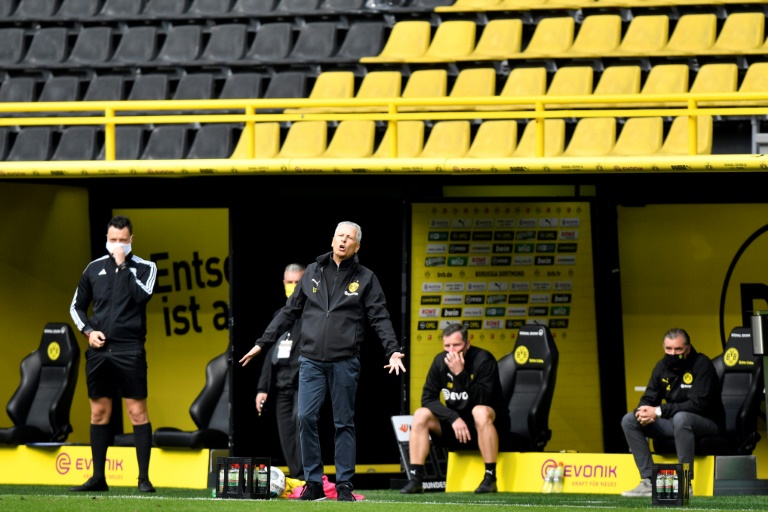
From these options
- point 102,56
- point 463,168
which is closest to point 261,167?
point 463,168

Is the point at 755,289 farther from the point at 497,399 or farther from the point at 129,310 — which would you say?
the point at 129,310

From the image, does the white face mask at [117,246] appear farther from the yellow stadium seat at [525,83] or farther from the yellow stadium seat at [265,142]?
the yellow stadium seat at [525,83]

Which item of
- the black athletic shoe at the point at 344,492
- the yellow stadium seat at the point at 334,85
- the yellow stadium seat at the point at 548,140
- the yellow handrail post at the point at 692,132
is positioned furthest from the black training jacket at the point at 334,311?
the yellow stadium seat at the point at 334,85

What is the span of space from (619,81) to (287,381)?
5.78 meters

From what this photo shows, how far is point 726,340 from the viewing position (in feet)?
40.3

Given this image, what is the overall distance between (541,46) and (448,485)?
6.74 m

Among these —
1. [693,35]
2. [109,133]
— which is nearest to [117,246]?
[109,133]

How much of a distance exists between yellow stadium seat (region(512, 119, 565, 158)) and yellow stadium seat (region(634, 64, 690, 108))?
1.11 meters

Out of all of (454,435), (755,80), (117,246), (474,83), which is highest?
(474,83)

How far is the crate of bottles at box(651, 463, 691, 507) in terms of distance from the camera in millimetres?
9180

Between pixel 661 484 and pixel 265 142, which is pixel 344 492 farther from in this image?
pixel 265 142

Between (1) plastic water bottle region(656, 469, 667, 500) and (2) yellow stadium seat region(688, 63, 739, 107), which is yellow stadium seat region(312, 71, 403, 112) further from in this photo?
(1) plastic water bottle region(656, 469, 667, 500)

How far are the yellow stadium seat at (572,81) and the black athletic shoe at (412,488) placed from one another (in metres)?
5.73

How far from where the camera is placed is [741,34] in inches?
622
